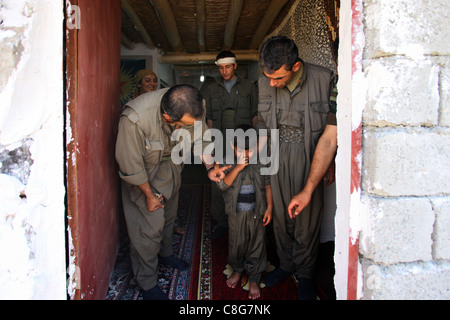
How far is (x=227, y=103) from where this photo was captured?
3.90 m

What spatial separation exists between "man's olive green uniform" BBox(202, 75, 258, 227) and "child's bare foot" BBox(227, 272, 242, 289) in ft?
3.56

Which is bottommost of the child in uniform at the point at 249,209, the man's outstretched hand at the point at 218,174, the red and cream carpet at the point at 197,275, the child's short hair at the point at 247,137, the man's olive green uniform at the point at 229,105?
the red and cream carpet at the point at 197,275

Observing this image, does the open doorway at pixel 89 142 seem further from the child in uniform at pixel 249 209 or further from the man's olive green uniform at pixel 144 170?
the child in uniform at pixel 249 209

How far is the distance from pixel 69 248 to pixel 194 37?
4.72 m

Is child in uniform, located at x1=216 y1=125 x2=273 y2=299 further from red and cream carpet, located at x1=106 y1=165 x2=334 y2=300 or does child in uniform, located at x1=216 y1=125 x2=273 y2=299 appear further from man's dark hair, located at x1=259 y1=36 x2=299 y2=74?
man's dark hair, located at x1=259 y1=36 x2=299 y2=74

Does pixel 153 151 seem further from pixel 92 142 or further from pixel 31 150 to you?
pixel 31 150

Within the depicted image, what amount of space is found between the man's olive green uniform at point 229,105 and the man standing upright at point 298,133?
1280 millimetres

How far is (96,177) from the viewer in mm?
2027

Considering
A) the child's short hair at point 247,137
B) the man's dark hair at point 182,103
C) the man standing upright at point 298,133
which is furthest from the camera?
the child's short hair at point 247,137

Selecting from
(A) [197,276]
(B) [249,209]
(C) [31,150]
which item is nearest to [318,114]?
(B) [249,209]

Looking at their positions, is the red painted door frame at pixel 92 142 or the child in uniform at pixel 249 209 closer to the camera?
the red painted door frame at pixel 92 142

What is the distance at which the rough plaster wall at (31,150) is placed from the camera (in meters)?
1.19

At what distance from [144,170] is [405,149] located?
1629mm

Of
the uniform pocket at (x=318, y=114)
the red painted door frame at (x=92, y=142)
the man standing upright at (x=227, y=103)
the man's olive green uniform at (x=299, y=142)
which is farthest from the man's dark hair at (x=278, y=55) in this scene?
the man standing upright at (x=227, y=103)
